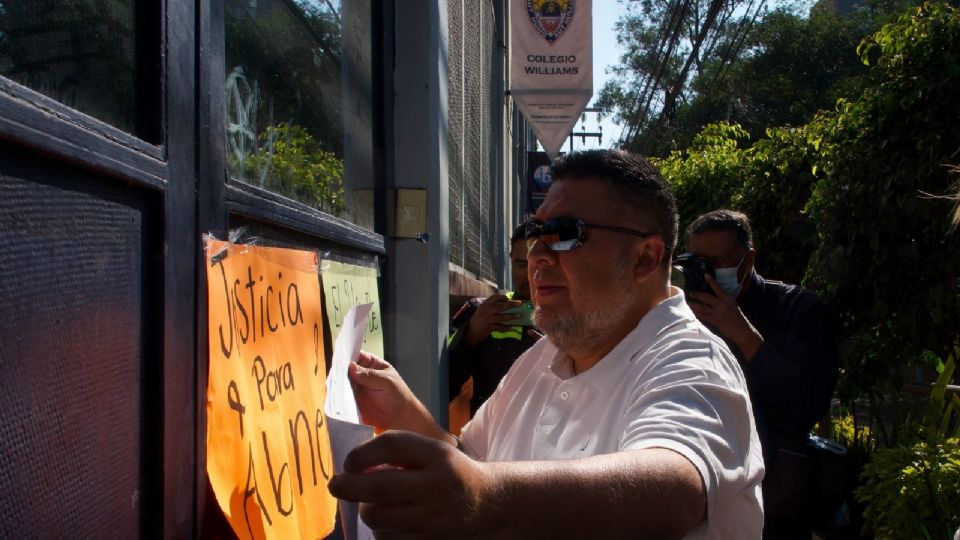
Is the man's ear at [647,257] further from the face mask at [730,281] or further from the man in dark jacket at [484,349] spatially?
the face mask at [730,281]

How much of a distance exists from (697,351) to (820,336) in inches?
96.1

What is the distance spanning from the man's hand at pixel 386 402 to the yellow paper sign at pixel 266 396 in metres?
0.18

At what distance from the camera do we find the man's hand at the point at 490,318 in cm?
393

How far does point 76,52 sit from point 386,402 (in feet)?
3.73

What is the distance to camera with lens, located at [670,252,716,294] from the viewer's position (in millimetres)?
3982

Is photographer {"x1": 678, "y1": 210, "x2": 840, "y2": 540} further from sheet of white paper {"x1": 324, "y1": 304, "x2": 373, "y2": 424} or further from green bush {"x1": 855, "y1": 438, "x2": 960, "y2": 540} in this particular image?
sheet of white paper {"x1": 324, "y1": 304, "x2": 373, "y2": 424}

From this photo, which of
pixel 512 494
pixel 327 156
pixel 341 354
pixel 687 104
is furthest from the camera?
pixel 687 104

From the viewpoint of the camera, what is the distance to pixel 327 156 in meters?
2.52

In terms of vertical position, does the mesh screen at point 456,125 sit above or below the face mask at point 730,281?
above

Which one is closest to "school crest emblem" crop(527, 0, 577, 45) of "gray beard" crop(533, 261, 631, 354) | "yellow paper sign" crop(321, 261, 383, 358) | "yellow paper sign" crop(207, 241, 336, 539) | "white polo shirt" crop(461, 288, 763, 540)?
"yellow paper sign" crop(321, 261, 383, 358)

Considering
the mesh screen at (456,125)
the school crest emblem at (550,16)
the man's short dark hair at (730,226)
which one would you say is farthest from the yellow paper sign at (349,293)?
the school crest emblem at (550,16)

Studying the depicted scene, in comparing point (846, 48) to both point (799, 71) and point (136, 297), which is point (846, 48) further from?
point (136, 297)

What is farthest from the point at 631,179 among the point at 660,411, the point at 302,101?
the point at 302,101

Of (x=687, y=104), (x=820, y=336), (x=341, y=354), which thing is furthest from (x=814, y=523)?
(x=687, y=104)
